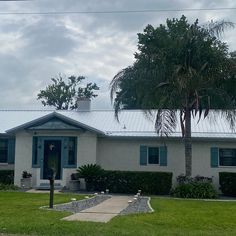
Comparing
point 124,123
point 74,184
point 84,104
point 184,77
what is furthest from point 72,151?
point 184,77

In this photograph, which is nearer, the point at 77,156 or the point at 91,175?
the point at 91,175

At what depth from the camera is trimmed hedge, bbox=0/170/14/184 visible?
25844 millimetres

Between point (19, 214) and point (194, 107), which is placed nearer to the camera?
point (19, 214)

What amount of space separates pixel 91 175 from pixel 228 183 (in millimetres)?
7012

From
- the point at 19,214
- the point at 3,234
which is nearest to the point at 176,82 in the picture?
the point at 19,214

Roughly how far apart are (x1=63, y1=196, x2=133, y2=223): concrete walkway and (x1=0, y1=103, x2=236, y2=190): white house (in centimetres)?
787

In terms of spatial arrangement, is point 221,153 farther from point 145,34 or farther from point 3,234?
point 145,34

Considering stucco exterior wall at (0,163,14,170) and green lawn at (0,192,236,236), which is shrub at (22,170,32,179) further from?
green lawn at (0,192,236,236)

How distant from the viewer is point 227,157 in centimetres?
2512

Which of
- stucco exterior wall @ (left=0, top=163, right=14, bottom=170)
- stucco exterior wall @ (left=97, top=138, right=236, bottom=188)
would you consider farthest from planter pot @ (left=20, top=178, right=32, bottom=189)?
stucco exterior wall @ (left=97, top=138, right=236, bottom=188)

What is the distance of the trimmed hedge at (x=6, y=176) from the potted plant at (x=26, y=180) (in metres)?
1.24

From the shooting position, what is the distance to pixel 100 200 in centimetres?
1855

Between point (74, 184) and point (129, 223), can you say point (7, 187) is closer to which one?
point (74, 184)

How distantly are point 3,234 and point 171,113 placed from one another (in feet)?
41.2
